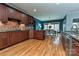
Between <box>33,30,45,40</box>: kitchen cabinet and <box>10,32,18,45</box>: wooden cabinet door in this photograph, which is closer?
<box>10,32,18,45</box>: wooden cabinet door

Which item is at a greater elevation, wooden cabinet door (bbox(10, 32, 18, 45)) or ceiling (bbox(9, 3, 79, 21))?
ceiling (bbox(9, 3, 79, 21))

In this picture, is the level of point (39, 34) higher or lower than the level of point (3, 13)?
lower

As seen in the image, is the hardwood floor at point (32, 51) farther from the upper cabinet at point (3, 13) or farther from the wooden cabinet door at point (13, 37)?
the upper cabinet at point (3, 13)

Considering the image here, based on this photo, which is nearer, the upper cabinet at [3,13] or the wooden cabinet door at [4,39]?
the wooden cabinet door at [4,39]

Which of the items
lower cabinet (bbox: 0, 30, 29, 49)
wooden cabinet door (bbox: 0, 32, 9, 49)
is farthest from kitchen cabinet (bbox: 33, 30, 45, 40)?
wooden cabinet door (bbox: 0, 32, 9, 49)

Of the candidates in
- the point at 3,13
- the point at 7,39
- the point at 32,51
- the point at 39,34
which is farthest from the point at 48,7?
the point at 32,51

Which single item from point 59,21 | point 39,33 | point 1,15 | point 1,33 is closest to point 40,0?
point 1,33

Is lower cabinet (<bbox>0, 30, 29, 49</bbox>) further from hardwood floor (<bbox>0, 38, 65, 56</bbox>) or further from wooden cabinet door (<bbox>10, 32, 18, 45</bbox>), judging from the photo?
hardwood floor (<bbox>0, 38, 65, 56</bbox>)

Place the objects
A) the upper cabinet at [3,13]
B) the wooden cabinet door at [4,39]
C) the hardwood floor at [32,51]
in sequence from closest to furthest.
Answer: the hardwood floor at [32,51]
the wooden cabinet door at [4,39]
the upper cabinet at [3,13]

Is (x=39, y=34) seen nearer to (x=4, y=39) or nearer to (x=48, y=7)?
(x=48, y=7)

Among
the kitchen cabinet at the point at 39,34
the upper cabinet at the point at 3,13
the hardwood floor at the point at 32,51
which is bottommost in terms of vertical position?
the hardwood floor at the point at 32,51

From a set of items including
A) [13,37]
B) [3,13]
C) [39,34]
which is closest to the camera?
[3,13]

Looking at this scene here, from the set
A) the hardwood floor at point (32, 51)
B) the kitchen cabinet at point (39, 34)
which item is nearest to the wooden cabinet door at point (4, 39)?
the hardwood floor at point (32, 51)

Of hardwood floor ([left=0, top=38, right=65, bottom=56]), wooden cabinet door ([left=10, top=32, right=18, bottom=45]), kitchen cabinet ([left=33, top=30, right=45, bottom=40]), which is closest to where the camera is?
hardwood floor ([left=0, top=38, right=65, bottom=56])
